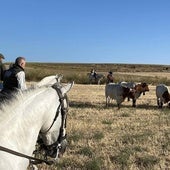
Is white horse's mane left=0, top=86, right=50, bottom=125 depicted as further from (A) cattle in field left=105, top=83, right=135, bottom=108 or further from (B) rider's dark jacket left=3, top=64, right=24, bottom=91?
(A) cattle in field left=105, top=83, right=135, bottom=108

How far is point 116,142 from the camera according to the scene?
1230cm

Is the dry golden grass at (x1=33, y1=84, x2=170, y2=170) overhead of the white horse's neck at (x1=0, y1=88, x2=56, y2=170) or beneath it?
beneath

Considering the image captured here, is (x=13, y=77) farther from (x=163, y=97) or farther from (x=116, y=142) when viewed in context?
(x=163, y=97)

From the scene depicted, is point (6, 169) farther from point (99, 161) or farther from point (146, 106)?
point (146, 106)

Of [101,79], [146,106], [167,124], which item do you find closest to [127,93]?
[146,106]

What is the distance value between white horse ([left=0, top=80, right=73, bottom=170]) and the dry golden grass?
13.1 ft

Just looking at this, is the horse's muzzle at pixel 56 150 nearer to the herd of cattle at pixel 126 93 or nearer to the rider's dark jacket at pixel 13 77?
the rider's dark jacket at pixel 13 77

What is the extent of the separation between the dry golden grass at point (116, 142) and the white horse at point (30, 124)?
399cm

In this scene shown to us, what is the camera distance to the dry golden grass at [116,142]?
986 cm

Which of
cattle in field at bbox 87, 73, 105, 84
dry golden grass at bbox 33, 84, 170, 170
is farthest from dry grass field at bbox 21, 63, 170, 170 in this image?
cattle in field at bbox 87, 73, 105, 84

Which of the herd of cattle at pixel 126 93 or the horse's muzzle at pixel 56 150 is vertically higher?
the horse's muzzle at pixel 56 150

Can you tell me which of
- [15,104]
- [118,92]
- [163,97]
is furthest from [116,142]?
[163,97]

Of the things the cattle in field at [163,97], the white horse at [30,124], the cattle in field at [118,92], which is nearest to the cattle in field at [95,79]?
the cattle in field at [163,97]

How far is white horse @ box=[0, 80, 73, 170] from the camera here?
4754mm
